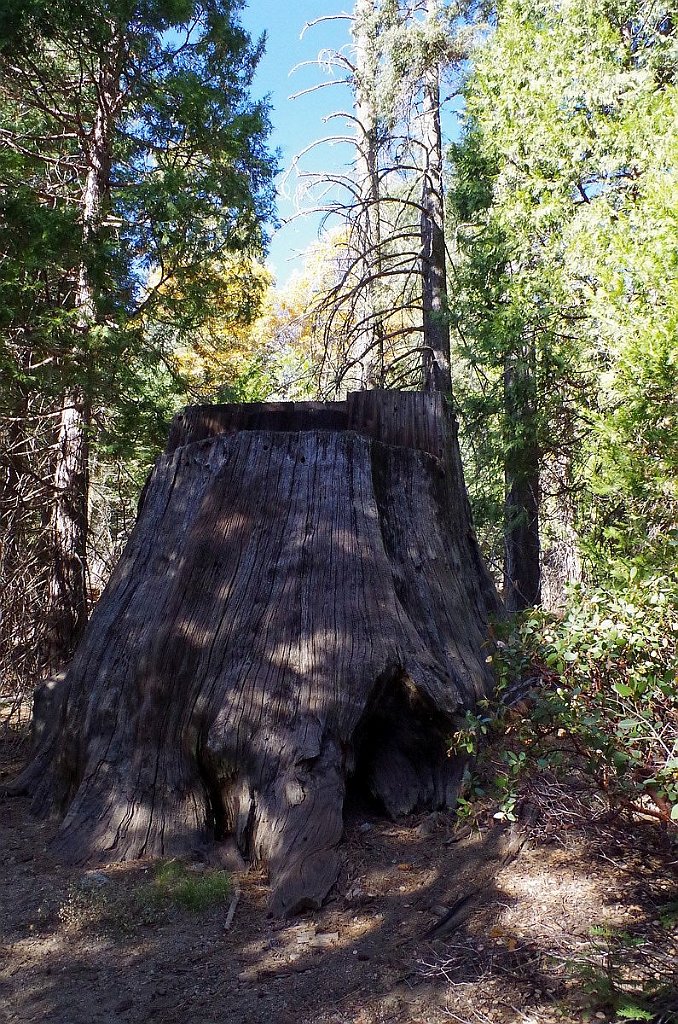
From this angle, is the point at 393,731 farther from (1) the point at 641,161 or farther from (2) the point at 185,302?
(1) the point at 641,161

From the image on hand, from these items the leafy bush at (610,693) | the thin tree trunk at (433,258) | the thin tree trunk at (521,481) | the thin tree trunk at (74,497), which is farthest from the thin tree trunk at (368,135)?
the leafy bush at (610,693)

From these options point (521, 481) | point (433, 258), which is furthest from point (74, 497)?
point (433, 258)

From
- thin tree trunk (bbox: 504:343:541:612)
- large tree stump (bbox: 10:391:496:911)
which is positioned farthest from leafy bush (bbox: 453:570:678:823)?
thin tree trunk (bbox: 504:343:541:612)

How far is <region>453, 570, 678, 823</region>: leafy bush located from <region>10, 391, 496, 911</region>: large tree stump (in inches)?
38.0

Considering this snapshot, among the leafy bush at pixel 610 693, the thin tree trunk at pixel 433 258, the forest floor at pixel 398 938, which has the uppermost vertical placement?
the thin tree trunk at pixel 433 258

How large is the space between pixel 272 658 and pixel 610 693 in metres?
1.87

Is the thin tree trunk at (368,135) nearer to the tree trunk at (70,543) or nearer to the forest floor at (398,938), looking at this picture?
the tree trunk at (70,543)

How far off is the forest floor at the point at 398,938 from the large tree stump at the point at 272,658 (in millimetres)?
267

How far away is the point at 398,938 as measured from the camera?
10.9 ft

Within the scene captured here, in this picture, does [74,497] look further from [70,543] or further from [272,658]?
[272,658]

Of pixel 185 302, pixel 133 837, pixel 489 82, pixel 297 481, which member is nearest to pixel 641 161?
pixel 489 82

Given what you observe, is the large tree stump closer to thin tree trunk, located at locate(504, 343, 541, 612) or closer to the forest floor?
the forest floor

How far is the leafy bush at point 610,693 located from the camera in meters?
2.98

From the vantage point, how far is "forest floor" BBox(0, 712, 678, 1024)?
2.77 m
